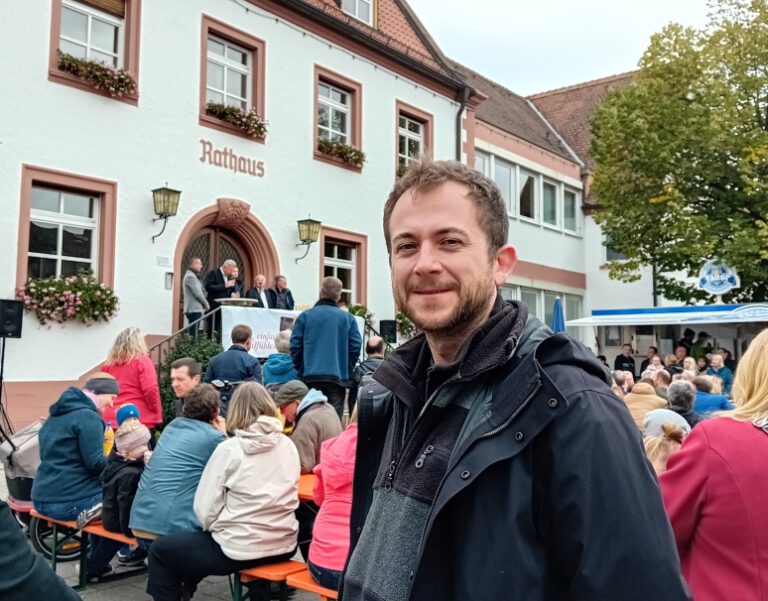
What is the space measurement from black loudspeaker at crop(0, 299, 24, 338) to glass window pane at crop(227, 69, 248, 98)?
6.06m

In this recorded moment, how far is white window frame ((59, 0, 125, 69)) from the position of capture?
440 inches

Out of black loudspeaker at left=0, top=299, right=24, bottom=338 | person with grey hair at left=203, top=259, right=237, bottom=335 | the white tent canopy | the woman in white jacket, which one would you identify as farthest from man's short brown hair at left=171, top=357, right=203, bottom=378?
the white tent canopy

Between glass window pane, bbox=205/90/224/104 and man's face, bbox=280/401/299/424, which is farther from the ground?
glass window pane, bbox=205/90/224/104

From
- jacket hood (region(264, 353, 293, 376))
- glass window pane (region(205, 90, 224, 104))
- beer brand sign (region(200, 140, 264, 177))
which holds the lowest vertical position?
jacket hood (region(264, 353, 293, 376))

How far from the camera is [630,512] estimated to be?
134cm

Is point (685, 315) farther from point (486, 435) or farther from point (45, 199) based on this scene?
point (486, 435)

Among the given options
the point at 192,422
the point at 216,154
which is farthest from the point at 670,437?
the point at 216,154

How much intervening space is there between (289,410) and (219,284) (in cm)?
604

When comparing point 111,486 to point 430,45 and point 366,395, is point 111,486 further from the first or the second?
point 430,45

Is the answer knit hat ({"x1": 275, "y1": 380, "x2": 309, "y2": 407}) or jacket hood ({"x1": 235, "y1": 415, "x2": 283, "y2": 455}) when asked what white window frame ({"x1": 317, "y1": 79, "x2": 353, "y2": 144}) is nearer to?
knit hat ({"x1": 275, "y1": 380, "x2": 309, "y2": 407})

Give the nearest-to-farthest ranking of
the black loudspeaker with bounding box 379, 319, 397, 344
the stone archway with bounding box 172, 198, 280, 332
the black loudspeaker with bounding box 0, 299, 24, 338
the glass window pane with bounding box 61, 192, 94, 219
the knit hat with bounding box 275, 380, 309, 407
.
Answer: the knit hat with bounding box 275, 380, 309, 407, the black loudspeaker with bounding box 0, 299, 24, 338, the glass window pane with bounding box 61, 192, 94, 219, the stone archway with bounding box 172, 198, 280, 332, the black loudspeaker with bounding box 379, 319, 397, 344

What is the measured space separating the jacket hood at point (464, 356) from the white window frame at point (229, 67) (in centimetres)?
1208

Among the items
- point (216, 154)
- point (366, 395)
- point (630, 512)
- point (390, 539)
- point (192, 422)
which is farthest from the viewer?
point (216, 154)

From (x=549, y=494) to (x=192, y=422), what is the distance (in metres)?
4.05
